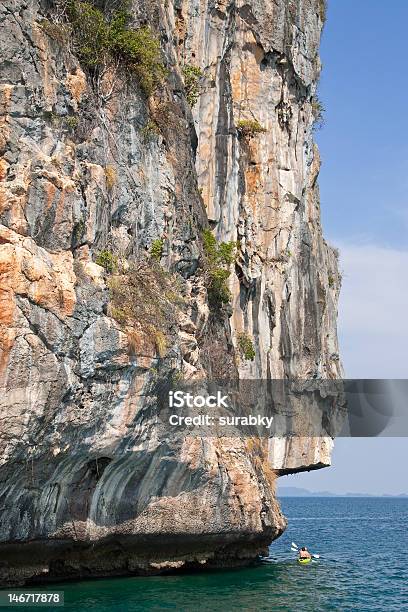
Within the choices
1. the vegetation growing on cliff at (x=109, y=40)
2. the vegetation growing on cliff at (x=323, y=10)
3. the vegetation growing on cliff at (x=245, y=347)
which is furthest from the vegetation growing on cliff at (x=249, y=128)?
the vegetation growing on cliff at (x=109, y=40)

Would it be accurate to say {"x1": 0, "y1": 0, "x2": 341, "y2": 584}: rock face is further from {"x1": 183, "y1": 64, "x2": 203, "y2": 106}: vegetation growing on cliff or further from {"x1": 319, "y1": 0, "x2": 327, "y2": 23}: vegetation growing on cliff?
{"x1": 319, "y1": 0, "x2": 327, "y2": 23}: vegetation growing on cliff

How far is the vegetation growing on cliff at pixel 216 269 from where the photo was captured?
2300 cm

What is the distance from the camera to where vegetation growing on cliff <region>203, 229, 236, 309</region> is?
23.0m

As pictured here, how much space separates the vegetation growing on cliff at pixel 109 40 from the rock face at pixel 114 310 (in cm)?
34

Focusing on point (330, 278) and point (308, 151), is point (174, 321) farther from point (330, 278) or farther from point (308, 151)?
point (330, 278)

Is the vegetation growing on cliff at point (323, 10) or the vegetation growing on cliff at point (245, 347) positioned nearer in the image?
the vegetation growing on cliff at point (245, 347)

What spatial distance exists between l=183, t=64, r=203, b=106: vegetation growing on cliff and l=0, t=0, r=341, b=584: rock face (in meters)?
0.33

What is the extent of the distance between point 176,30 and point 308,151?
9.52 metres

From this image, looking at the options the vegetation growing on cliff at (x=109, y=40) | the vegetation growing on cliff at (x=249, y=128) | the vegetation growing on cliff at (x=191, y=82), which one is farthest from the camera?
the vegetation growing on cliff at (x=249, y=128)

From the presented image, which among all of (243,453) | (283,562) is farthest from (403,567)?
(243,453)

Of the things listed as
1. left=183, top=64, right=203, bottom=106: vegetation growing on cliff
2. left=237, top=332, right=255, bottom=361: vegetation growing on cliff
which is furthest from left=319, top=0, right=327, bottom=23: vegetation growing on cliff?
left=237, top=332, right=255, bottom=361: vegetation growing on cliff

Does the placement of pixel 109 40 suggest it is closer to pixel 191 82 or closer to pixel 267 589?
pixel 191 82

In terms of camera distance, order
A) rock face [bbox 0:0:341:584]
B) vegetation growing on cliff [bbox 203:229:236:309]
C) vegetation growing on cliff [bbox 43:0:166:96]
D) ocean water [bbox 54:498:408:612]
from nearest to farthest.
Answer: rock face [bbox 0:0:341:584]
ocean water [bbox 54:498:408:612]
vegetation growing on cliff [bbox 43:0:166:96]
vegetation growing on cliff [bbox 203:229:236:309]

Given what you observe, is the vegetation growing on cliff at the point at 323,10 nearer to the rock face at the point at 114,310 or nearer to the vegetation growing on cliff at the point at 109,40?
the rock face at the point at 114,310
